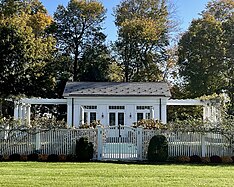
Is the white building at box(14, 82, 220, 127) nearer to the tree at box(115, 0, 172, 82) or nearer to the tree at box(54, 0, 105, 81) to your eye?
the tree at box(115, 0, 172, 82)

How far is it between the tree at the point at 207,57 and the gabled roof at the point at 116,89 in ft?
19.5

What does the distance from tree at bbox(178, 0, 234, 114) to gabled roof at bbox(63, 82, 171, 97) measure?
594 centimetres

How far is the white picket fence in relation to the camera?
16.7 m

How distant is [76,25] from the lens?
42781 millimetres

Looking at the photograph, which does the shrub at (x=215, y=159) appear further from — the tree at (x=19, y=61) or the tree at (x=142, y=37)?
the tree at (x=142, y=37)

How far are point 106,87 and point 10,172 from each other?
723 inches

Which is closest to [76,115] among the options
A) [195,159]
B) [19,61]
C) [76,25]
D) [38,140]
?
[19,61]

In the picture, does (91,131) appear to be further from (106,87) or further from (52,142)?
(106,87)

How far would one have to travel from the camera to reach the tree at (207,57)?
35719mm

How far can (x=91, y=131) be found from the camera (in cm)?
1705

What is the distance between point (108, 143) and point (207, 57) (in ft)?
70.1

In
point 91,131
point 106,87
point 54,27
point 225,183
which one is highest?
point 54,27

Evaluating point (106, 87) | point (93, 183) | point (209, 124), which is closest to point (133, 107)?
point (106, 87)

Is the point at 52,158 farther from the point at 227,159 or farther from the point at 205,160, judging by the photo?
the point at 227,159
